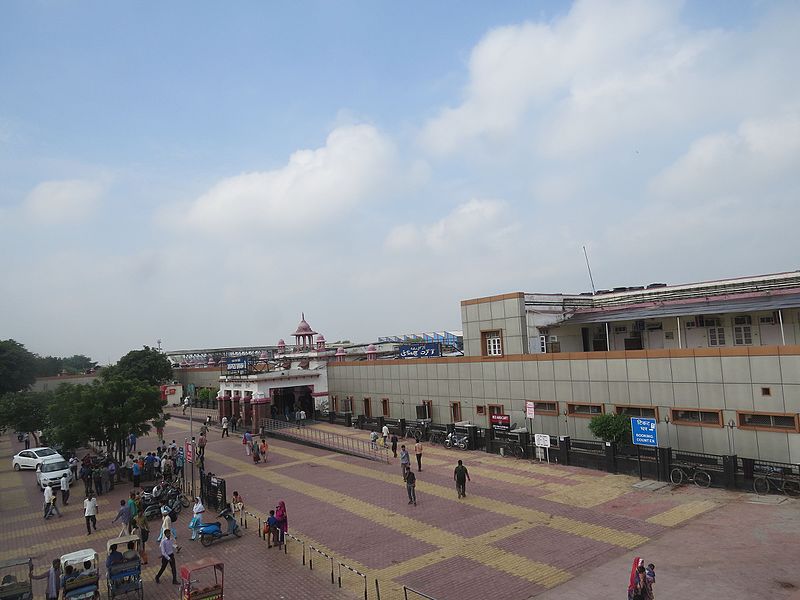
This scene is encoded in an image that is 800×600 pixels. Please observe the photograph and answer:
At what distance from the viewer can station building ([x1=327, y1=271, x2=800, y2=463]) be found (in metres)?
21.7

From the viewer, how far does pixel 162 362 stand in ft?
275

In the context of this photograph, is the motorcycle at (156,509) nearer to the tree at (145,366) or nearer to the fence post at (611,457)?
the fence post at (611,457)

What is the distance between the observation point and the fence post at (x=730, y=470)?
2032 centimetres

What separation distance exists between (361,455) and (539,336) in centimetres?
1333

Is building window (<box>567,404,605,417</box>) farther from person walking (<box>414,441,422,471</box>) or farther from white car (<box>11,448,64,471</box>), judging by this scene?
white car (<box>11,448,64,471</box>)

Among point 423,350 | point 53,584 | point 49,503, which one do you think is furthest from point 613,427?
point 49,503

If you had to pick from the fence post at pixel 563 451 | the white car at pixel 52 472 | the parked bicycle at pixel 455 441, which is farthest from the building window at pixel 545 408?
the white car at pixel 52 472

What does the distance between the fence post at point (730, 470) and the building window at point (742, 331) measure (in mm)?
11401

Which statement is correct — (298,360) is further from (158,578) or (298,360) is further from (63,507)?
(158,578)

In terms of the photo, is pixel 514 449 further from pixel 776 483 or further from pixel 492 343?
pixel 776 483

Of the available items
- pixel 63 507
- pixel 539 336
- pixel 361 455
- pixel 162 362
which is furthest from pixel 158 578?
pixel 162 362

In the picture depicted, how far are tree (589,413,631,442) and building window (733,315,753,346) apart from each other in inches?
389

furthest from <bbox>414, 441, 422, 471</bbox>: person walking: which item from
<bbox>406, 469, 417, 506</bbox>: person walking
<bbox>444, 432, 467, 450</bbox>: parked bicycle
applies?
<bbox>406, 469, 417, 506</bbox>: person walking

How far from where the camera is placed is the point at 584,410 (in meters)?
28.3
